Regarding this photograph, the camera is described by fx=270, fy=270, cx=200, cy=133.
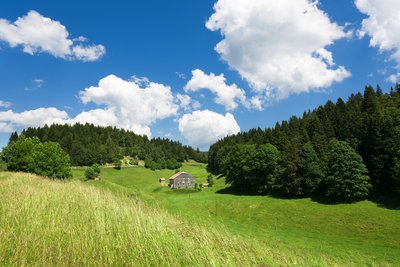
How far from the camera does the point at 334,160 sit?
187 feet

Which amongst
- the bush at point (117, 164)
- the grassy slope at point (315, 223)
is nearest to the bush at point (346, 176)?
the grassy slope at point (315, 223)

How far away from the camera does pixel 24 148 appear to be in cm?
6072

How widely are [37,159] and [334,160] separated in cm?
6335

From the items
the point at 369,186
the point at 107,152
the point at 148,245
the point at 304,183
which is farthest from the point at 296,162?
the point at 107,152

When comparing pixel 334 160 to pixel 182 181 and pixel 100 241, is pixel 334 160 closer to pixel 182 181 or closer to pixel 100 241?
pixel 100 241

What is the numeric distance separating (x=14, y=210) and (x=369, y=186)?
59488 millimetres

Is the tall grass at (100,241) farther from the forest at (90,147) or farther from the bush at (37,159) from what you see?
the forest at (90,147)

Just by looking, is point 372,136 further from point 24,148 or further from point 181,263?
point 24,148

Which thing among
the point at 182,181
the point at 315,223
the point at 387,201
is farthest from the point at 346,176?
the point at 182,181

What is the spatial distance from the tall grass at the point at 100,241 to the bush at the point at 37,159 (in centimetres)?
5575

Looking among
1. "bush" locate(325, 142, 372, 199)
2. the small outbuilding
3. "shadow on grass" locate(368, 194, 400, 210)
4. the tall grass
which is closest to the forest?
the small outbuilding

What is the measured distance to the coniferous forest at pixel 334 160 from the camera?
53.8 m

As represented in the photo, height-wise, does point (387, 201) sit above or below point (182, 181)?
above

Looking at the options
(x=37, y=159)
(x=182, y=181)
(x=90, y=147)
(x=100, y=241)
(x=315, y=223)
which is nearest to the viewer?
(x=100, y=241)
